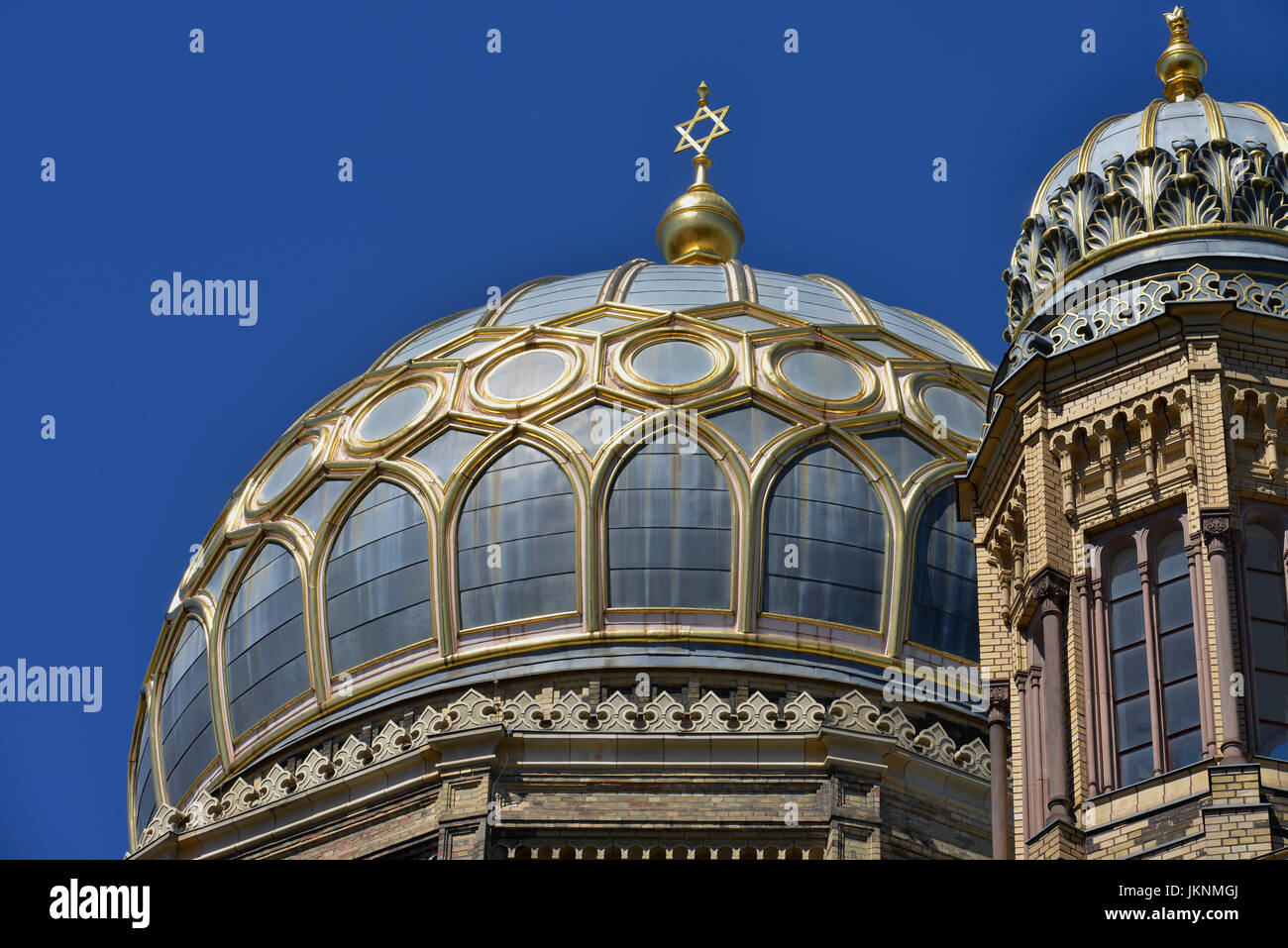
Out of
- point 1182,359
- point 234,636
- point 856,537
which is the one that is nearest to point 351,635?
point 234,636

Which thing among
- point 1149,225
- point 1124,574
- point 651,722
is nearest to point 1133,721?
point 1124,574

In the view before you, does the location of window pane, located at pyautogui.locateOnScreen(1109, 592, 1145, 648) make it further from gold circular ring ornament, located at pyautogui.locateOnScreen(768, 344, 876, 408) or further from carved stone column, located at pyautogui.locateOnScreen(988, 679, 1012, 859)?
gold circular ring ornament, located at pyautogui.locateOnScreen(768, 344, 876, 408)

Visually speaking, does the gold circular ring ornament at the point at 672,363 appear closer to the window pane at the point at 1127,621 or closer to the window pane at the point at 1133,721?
the window pane at the point at 1127,621

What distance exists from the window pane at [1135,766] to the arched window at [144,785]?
1411cm

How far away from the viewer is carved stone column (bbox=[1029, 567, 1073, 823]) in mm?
25766

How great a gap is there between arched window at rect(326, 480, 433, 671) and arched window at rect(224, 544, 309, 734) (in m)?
0.47

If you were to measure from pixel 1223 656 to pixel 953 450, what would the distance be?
10472 mm

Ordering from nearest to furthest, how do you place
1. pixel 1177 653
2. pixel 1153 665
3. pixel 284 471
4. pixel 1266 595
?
pixel 1153 665, pixel 1177 653, pixel 1266 595, pixel 284 471

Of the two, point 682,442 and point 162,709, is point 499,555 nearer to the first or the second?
point 682,442

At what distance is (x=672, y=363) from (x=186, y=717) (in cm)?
635

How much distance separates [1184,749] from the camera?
25.5 meters

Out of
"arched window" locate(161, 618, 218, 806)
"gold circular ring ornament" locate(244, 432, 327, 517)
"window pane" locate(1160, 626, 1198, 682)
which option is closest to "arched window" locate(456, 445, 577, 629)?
"gold circular ring ornament" locate(244, 432, 327, 517)

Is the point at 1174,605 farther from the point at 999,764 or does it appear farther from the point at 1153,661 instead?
the point at 999,764

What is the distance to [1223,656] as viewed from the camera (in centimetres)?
2536
